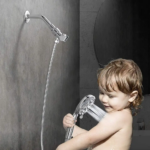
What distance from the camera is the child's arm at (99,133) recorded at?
1.04 meters

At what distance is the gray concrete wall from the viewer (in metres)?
1.03

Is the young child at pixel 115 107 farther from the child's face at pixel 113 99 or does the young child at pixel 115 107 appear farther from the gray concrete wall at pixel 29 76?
the gray concrete wall at pixel 29 76

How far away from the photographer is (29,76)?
1257 millimetres

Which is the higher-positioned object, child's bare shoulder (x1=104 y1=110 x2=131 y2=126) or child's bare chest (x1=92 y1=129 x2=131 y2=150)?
child's bare shoulder (x1=104 y1=110 x2=131 y2=126)

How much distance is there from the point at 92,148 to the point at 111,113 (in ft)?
0.43

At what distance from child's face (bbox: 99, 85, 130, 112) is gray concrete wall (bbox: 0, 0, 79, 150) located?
11.3 inches

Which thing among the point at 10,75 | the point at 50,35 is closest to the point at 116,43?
the point at 50,35

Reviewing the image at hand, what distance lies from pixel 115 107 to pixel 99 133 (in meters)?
0.11

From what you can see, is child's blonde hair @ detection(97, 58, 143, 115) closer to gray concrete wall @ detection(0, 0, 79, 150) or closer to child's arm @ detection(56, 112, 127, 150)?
child's arm @ detection(56, 112, 127, 150)

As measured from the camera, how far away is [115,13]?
2574 millimetres

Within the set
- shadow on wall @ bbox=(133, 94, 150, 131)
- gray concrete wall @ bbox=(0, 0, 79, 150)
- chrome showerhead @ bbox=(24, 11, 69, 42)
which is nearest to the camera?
gray concrete wall @ bbox=(0, 0, 79, 150)

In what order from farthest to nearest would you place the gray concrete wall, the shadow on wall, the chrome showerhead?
the shadow on wall → the chrome showerhead → the gray concrete wall

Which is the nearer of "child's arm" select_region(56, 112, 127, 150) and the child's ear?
"child's arm" select_region(56, 112, 127, 150)

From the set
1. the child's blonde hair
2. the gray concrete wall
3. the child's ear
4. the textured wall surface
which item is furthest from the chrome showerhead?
the textured wall surface
